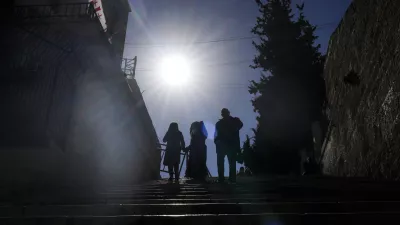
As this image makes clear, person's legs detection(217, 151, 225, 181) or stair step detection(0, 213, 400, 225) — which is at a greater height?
person's legs detection(217, 151, 225, 181)

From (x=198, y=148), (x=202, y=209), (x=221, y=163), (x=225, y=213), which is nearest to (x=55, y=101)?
(x=198, y=148)

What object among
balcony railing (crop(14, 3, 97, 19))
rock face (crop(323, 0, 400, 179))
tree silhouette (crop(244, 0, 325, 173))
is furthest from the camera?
tree silhouette (crop(244, 0, 325, 173))

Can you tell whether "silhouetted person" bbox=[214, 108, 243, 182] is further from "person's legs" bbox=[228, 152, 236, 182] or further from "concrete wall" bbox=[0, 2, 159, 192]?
"concrete wall" bbox=[0, 2, 159, 192]

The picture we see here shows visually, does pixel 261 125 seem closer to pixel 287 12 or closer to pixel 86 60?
pixel 287 12

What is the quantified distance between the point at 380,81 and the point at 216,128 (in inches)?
142

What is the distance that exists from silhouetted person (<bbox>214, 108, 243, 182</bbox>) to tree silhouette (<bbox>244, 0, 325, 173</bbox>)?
13525 millimetres

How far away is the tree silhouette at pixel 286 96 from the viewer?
20922 millimetres

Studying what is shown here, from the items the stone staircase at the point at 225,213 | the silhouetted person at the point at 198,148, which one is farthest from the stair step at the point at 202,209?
the silhouetted person at the point at 198,148

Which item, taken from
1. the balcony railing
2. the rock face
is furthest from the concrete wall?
the rock face

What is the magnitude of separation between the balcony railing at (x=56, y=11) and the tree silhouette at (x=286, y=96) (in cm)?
1324

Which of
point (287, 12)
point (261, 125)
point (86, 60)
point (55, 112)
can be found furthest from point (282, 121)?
point (55, 112)

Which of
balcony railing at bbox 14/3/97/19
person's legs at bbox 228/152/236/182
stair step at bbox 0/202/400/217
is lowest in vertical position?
stair step at bbox 0/202/400/217

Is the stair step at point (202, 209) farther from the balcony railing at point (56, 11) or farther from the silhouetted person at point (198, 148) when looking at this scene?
the balcony railing at point (56, 11)

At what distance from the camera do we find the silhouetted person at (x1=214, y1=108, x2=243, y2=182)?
25.9 feet
